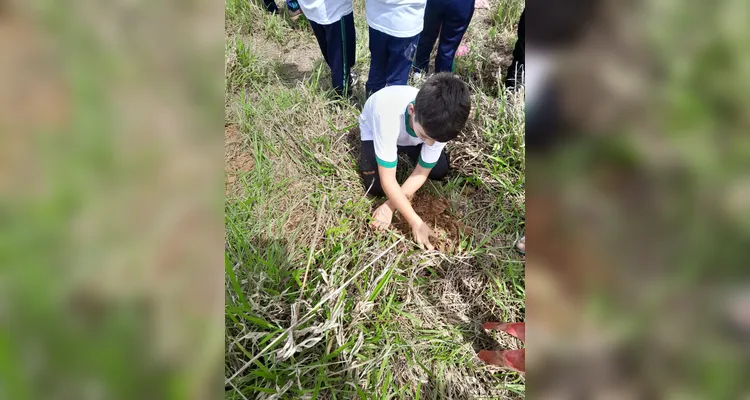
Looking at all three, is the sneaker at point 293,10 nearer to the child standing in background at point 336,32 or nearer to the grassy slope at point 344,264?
the grassy slope at point 344,264

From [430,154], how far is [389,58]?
0.74 metres

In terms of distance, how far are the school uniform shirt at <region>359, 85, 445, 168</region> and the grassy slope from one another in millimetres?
265

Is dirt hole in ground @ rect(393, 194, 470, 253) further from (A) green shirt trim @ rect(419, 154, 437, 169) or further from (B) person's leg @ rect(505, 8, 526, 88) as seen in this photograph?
(B) person's leg @ rect(505, 8, 526, 88)

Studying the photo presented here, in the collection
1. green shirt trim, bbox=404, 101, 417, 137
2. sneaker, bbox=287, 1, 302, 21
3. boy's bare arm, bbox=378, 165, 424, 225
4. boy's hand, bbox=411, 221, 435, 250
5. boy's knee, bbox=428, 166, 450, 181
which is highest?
sneaker, bbox=287, 1, 302, 21

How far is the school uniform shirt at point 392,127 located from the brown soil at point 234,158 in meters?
0.72

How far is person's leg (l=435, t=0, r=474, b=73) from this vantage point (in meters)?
2.40

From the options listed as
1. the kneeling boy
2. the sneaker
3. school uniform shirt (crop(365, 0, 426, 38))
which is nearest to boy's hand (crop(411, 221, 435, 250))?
the kneeling boy

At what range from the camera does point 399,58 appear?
7.45 ft

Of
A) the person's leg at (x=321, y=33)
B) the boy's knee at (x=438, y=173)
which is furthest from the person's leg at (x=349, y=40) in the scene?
the boy's knee at (x=438, y=173)

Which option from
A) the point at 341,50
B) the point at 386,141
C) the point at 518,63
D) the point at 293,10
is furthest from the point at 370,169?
the point at 293,10

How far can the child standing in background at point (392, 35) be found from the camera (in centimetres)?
206

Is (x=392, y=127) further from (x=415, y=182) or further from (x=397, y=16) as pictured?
(x=397, y=16)

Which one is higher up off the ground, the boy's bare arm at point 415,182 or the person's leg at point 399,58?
the person's leg at point 399,58
